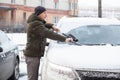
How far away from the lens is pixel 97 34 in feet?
20.1

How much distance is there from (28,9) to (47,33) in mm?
50348

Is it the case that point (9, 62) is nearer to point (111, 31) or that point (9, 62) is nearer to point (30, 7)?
point (111, 31)

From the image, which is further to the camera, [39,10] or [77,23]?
[77,23]

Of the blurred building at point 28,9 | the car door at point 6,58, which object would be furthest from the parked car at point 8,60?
the blurred building at point 28,9

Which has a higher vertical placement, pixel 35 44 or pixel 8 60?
pixel 35 44

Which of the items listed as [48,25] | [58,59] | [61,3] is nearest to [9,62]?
[48,25]

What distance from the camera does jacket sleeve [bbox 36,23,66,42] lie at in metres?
5.57

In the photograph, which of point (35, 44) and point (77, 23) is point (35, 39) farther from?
point (77, 23)

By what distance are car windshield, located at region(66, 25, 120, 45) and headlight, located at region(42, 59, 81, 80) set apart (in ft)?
3.94

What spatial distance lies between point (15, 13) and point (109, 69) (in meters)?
49.6

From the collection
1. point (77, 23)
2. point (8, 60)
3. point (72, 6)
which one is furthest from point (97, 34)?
point (72, 6)

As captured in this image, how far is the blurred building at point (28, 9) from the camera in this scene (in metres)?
52.3

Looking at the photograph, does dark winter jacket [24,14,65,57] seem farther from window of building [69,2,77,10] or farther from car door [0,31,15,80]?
window of building [69,2,77,10]

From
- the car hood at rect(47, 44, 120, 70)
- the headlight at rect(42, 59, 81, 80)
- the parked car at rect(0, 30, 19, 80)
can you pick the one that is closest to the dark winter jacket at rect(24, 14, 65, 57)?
the car hood at rect(47, 44, 120, 70)
